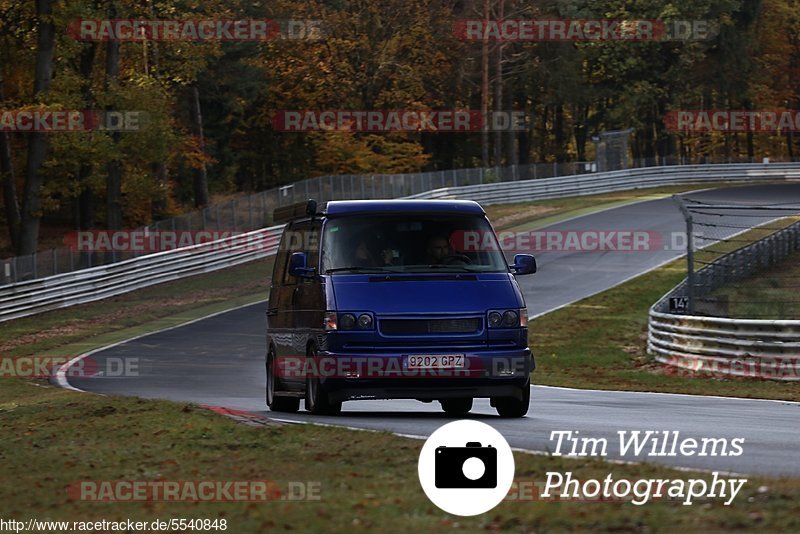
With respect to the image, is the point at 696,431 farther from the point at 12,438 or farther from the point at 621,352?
the point at 621,352

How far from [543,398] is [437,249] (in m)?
4.90

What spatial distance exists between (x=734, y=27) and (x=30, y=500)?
273ft

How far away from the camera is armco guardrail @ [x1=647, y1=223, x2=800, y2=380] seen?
21.7 m

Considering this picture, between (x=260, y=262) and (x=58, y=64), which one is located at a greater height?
(x=58, y=64)

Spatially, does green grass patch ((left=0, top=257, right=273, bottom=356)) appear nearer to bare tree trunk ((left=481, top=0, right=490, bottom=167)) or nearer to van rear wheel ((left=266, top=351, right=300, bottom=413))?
van rear wheel ((left=266, top=351, right=300, bottom=413))

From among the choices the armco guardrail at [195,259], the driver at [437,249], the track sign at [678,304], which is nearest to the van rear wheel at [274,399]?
the driver at [437,249]

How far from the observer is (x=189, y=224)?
147 ft

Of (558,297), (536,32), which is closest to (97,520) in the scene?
(558,297)

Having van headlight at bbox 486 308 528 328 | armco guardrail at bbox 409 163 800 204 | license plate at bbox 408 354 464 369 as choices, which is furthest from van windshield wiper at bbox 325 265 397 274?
armco guardrail at bbox 409 163 800 204

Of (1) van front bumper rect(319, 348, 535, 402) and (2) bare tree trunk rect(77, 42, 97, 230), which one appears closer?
(1) van front bumper rect(319, 348, 535, 402)

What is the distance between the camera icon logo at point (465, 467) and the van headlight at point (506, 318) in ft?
18.1

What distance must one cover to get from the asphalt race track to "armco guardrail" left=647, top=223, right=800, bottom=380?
3.73 metres

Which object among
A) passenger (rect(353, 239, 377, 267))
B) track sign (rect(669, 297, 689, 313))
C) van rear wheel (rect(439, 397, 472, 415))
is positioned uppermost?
passenger (rect(353, 239, 377, 267))

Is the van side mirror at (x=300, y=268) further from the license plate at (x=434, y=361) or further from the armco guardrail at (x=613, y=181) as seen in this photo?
the armco guardrail at (x=613, y=181)
